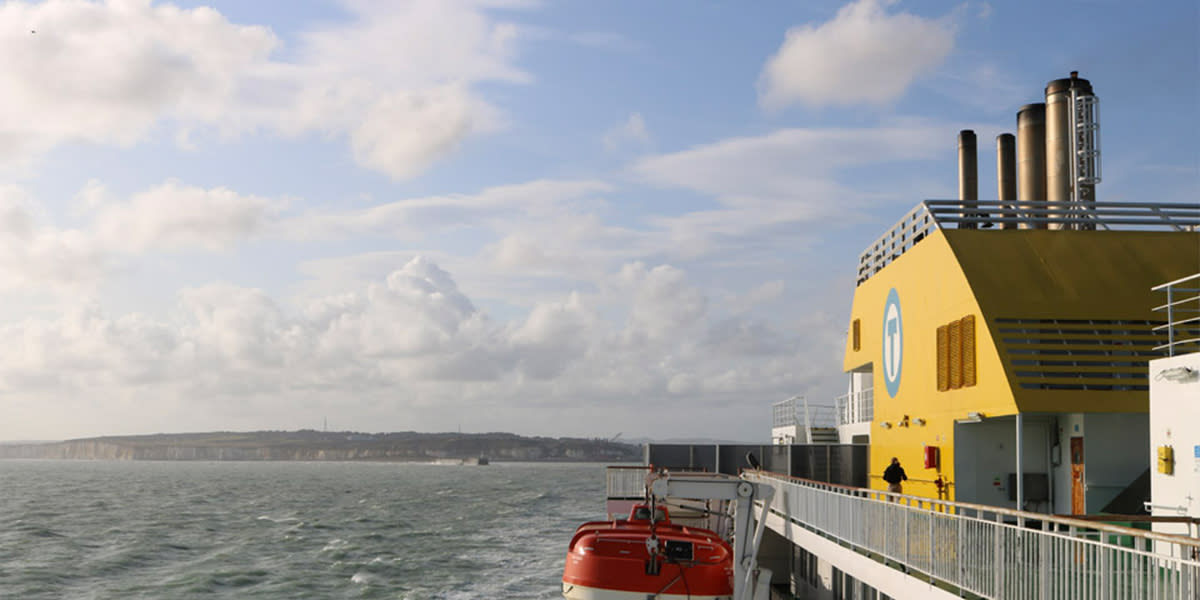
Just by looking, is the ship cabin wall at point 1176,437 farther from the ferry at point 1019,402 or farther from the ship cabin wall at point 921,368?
the ship cabin wall at point 921,368

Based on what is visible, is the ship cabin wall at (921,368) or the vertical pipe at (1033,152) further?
the vertical pipe at (1033,152)

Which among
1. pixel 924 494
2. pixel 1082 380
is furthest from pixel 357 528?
pixel 1082 380

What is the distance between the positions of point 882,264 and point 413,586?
19355 millimetres

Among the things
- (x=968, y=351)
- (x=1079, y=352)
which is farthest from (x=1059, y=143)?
(x=1079, y=352)

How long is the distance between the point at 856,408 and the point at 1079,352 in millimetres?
16833

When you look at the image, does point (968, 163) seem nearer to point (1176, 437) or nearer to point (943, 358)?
point (943, 358)

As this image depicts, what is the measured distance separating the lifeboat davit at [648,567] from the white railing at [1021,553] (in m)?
2.55

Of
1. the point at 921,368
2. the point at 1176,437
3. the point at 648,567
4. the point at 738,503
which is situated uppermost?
the point at 921,368

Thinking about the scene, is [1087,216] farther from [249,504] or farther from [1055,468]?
[249,504]

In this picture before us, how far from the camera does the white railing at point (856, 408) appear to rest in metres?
36.9

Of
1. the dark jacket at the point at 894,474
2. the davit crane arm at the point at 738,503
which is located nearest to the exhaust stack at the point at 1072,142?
the dark jacket at the point at 894,474

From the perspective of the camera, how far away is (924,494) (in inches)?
992

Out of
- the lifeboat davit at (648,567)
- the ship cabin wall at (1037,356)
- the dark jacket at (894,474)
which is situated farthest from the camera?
the dark jacket at (894,474)

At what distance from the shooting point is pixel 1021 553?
12297 millimetres
